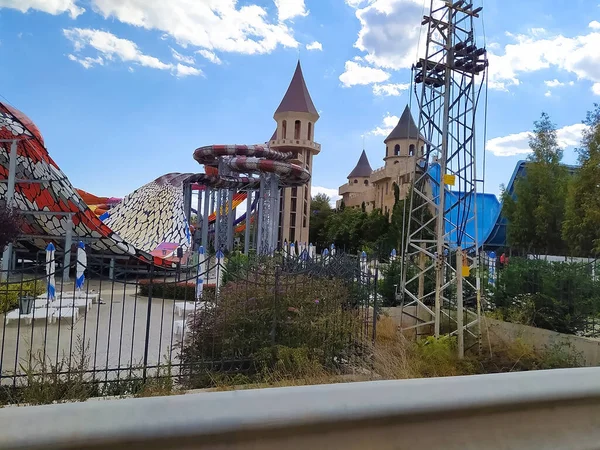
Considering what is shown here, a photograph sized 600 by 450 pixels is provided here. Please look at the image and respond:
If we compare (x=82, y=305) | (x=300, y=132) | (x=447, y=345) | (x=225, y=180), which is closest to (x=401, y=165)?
(x=300, y=132)

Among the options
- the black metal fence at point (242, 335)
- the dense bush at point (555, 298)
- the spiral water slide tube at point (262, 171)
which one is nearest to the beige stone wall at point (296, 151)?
the spiral water slide tube at point (262, 171)

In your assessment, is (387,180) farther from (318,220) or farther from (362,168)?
(362,168)

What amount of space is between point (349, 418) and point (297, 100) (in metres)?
46.1

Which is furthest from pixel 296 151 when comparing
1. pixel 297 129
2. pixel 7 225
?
pixel 7 225

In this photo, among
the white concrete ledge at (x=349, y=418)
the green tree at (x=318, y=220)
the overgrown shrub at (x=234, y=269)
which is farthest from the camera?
the green tree at (x=318, y=220)

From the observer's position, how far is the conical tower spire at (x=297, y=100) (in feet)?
149

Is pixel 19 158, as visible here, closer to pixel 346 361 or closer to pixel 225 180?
pixel 225 180

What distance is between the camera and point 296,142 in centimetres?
4462

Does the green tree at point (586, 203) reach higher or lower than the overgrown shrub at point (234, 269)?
higher

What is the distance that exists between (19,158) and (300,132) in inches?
1204

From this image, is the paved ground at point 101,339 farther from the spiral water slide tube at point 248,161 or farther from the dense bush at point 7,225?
the spiral water slide tube at point 248,161

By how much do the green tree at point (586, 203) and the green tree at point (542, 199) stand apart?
4.61m

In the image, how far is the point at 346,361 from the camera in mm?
5582

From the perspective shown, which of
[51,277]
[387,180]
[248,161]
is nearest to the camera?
[51,277]
